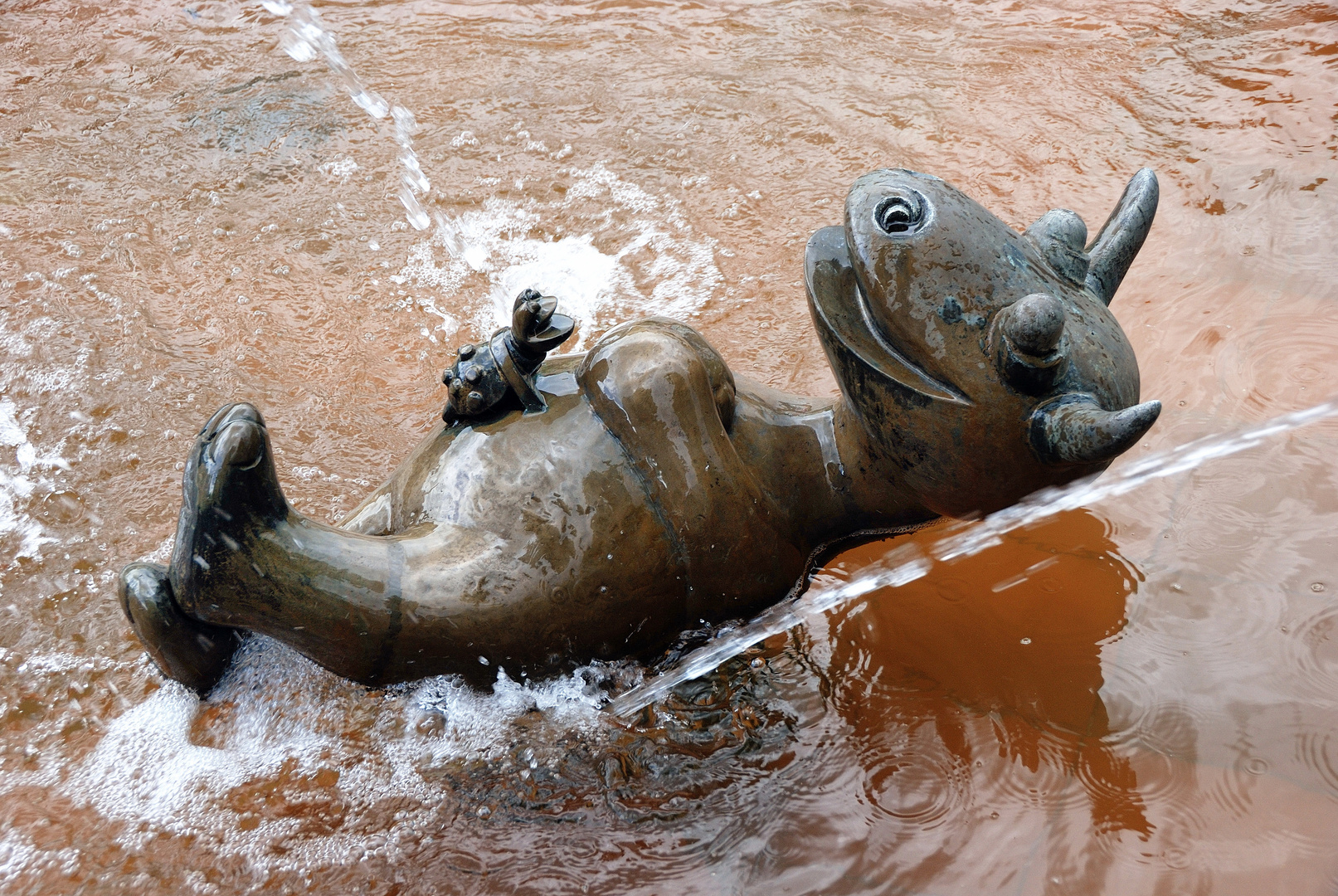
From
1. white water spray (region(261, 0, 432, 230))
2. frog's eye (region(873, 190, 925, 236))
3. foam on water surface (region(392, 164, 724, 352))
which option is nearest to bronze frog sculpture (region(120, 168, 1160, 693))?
frog's eye (region(873, 190, 925, 236))

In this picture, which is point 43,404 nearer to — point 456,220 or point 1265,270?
point 456,220

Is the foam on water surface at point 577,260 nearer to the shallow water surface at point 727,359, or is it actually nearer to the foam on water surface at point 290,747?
the shallow water surface at point 727,359

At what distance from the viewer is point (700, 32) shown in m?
5.61

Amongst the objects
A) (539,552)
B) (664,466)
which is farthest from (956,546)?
(539,552)

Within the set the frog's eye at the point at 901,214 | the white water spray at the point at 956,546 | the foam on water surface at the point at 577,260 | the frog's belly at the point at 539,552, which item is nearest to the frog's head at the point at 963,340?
the frog's eye at the point at 901,214

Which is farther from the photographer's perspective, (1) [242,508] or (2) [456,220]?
(2) [456,220]

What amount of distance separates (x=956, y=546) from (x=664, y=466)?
1112 millimetres

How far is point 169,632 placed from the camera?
84.8 inches

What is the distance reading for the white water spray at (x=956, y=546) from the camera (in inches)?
99.1

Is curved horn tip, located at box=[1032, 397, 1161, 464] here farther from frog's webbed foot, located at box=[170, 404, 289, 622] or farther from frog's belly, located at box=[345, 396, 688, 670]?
frog's webbed foot, located at box=[170, 404, 289, 622]

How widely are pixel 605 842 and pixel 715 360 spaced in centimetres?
107

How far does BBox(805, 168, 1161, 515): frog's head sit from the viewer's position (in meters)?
2.06

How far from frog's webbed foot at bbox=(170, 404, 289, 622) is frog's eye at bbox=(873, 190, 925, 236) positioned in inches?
50.8

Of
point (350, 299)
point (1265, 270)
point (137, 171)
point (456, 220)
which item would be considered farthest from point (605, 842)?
point (137, 171)
